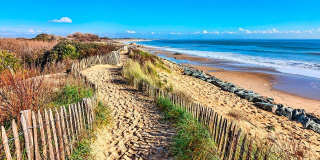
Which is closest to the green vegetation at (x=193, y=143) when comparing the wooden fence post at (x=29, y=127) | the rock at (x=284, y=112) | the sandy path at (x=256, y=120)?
the sandy path at (x=256, y=120)

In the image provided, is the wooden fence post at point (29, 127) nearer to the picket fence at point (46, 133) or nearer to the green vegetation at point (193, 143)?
the picket fence at point (46, 133)

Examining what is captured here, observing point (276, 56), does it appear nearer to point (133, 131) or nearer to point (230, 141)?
point (133, 131)

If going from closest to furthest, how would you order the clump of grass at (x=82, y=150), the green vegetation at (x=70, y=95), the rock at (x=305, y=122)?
1. the clump of grass at (x=82, y=150)
2. the green vegetation at (x=70, y=95)
3. the rock at (x=305, y=122)

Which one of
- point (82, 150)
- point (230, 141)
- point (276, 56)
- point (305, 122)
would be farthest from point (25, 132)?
point (276, 56)

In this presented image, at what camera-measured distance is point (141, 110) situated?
680 cm

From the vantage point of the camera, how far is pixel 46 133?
11.7ft

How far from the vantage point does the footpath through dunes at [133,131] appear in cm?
430

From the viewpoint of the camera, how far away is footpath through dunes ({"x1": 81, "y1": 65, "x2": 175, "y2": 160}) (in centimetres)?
430

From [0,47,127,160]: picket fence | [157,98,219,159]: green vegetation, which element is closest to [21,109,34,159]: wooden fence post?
[0,47,127,160]: picket fence

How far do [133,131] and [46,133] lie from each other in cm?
223

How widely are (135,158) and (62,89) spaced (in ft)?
11.8

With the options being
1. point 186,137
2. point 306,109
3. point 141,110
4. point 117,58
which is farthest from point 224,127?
point 117,58

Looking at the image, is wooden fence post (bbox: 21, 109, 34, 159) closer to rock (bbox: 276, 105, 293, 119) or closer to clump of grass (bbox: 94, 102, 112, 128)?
clump of grass (bbox: 94, 102, 112, 128)

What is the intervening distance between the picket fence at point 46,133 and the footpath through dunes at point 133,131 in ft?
1.86
